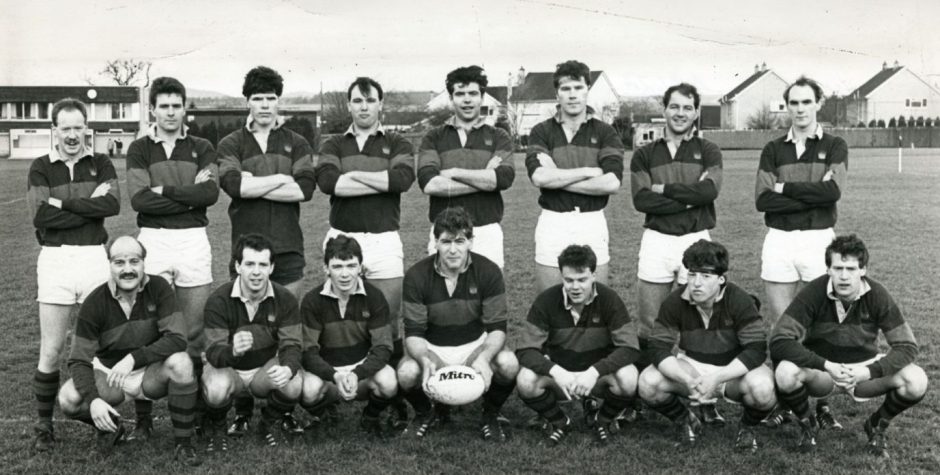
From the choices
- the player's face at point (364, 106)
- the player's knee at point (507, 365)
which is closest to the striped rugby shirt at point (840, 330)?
the player's knee at point (507, 365)

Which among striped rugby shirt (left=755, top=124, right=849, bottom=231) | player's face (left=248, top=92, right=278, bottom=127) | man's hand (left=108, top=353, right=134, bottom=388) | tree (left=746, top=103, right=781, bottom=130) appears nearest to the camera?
man's hand (left=108, top=353, right=134, bottom=388)

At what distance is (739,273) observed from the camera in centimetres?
1080

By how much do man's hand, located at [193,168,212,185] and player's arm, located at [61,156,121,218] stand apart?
1.57ft

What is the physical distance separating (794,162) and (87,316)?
14.8 ft

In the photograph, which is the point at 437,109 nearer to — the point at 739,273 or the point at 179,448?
the point at 739,273

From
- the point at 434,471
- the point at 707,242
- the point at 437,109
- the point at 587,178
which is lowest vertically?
the point at 434,471

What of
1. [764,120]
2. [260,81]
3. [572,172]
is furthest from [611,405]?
[764,120]

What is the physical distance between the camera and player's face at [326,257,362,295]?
16.7 feet

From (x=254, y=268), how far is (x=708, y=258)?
261 cm

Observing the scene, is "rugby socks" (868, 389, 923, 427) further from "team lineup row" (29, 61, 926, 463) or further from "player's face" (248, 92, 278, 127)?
"player's face" (248, 92, 278, 127)

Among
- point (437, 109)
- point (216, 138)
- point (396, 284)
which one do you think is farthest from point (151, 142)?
point (437, 109)

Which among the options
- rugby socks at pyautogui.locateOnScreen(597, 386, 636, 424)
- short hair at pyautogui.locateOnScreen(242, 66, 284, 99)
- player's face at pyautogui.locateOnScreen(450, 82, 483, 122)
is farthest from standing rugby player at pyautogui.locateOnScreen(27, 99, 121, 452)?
rugby socks at pyautogui.locateOnScreen(597, 386, 636, 424)

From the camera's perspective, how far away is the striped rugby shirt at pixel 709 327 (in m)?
5.07

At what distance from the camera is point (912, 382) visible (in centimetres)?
480
